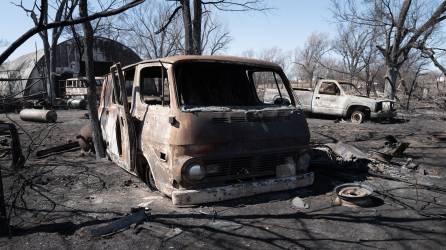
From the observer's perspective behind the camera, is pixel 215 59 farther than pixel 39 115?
No

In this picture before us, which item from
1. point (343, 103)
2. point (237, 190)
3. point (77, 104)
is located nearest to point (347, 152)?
point (237, 190)

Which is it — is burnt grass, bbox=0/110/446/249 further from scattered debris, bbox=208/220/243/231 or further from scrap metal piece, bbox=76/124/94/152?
scrap metal piece, bbox=76/124/94/152

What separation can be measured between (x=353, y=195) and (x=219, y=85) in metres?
2.49

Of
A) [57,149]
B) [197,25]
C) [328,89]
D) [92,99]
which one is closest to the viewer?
[92,99]

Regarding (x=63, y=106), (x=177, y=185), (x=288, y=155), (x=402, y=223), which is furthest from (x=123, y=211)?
(x=63, y=106)

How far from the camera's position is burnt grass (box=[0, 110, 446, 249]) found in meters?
3.93

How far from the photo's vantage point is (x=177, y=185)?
4754mm

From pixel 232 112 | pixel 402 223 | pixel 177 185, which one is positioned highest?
pixel 232 112

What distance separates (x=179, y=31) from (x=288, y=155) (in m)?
39.9

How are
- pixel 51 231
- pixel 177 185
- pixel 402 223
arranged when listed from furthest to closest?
pixel 177 185
pixel 402 223
pixel 51 231

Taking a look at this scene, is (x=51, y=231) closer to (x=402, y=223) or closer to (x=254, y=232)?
(x=254, y=232)

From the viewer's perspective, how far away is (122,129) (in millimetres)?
6168

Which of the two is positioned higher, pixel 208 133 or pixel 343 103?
pixel 343 103

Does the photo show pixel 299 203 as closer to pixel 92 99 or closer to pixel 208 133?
pixel 208 133
